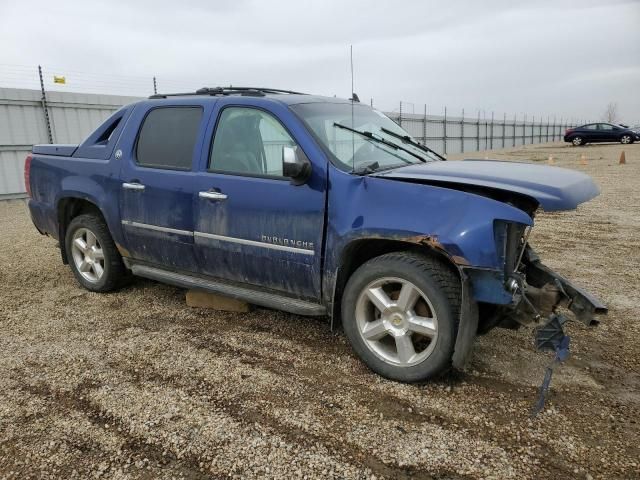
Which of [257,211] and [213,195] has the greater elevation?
[213,195]

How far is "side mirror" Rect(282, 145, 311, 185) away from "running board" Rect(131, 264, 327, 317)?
0.86 metres

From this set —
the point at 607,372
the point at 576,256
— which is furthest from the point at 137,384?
the point at 576,256

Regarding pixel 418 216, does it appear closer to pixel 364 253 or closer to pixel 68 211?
pixel 364 253

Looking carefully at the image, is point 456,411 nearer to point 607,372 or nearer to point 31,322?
point 607,372

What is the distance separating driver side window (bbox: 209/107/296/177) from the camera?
350 cm

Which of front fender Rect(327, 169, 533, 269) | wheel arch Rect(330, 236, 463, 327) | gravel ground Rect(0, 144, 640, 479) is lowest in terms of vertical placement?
gravel ground Rect(0, 144, 640, 479)

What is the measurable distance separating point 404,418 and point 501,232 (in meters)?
1.16

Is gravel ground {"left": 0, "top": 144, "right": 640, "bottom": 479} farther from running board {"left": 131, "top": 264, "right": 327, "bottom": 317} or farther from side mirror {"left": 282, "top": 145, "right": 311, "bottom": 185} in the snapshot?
side mirror {"left": 282, "top": 145, "right": 311, "bottom": 185}

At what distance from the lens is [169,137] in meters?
4.05

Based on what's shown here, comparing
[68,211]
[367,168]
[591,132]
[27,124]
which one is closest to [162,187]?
[68,211]

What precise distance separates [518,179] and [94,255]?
389 centimetres

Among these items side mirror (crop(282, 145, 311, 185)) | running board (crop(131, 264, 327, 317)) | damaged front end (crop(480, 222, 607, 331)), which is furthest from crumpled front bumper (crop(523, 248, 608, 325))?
side mirror (crop(282, 145, 311, 185))

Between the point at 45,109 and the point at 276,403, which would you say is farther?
the point at 45,109

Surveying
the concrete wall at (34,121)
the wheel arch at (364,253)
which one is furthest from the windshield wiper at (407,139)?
the concrete wall at (34,121)
